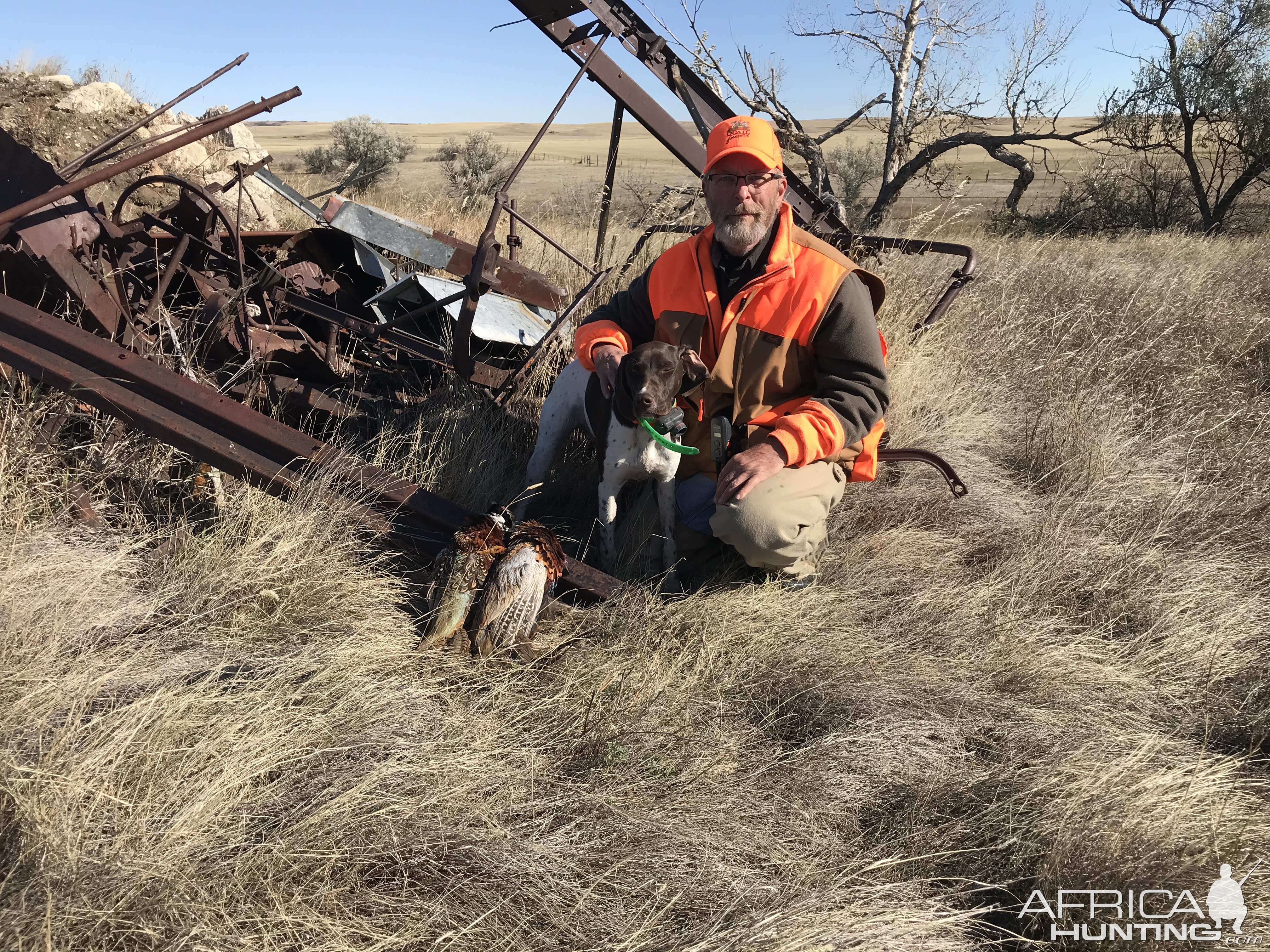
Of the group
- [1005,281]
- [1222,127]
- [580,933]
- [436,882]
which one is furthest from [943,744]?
[1222,127]

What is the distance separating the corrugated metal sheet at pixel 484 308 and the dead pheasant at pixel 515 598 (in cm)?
206

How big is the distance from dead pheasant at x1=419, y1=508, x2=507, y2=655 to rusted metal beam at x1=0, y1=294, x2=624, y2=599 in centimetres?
12

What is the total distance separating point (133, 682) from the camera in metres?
2.20

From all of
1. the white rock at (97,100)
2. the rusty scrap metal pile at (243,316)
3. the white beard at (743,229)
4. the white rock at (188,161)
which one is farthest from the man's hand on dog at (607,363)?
the white rock at (97,100)

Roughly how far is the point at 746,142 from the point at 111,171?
2404mm

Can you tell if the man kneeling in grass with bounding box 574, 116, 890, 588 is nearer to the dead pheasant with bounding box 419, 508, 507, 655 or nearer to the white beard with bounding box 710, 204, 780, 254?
the white beard with bounding box 710, 204, 780, 254

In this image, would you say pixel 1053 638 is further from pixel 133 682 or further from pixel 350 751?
pixel 133 682

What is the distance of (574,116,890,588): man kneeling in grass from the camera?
3.14 meters

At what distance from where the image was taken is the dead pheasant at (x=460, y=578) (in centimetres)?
270

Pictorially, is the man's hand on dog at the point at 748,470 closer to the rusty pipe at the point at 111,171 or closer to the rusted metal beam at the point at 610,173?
the rusted metal beam at the point at 610,173

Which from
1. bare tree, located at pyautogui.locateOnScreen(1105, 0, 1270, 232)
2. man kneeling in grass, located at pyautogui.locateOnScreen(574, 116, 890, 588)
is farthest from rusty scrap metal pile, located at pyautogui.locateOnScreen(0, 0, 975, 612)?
bare tree, located at pyautogui.locateOnScreen(1105, 0, 1270, 232)

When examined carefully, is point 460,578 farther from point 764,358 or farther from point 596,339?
point 764,358

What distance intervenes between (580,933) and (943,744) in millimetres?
1287

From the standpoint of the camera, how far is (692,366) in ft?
10.4
